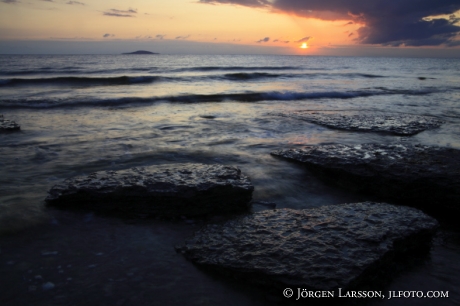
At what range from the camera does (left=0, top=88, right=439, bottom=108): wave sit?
1080 centimetres

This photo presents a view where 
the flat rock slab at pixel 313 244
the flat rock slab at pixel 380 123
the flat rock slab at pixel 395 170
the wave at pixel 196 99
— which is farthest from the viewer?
the wave at pixel 196 99

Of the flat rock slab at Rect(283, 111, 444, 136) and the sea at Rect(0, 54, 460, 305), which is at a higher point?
the flat rock slab at Rect(283, 111, 444, 136)

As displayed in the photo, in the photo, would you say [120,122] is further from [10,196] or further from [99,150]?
[10,196]

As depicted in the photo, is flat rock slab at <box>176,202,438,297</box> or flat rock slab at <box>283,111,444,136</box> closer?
flat rock slab at <box>176,202,438,297</box>

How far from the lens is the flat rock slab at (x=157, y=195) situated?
3.14m

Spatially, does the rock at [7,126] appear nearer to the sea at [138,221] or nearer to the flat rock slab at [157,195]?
the sea at [138,221]

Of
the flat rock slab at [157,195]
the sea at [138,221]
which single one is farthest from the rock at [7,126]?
the flat rock slab at [157,195]

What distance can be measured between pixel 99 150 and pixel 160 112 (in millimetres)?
4665

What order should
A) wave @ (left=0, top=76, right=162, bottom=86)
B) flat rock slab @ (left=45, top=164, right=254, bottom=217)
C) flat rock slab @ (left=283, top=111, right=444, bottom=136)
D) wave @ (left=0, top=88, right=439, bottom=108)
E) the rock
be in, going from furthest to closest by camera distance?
wave @ (left=0, top=76, right=162, bottom=86)
wave @ (left=0, top=88, right=439, bottom=108)
flat rock slab @ (left=283, top=111, right=444, bottom=136)
the rock
flat rock slab @ (left=45, top=164, right=254, bottom=217)

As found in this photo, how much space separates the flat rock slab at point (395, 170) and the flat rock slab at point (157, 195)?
4.47 ft

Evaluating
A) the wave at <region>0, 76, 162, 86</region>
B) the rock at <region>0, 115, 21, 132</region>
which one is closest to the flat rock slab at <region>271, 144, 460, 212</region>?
the rock at <region>0, 115, 21, 132</region>

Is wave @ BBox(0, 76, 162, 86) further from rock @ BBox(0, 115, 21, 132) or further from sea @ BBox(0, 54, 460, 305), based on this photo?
rock @ BBox(0, 115, 21, 132)

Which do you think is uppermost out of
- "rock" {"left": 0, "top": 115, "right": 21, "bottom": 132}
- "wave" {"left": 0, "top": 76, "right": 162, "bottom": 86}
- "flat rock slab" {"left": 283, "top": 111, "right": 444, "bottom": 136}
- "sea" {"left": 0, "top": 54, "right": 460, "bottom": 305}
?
"wave" {"left": 0, "top": 76, "right": 162, "bottom": 86}

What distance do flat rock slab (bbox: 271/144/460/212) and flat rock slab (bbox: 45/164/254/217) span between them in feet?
4.47
